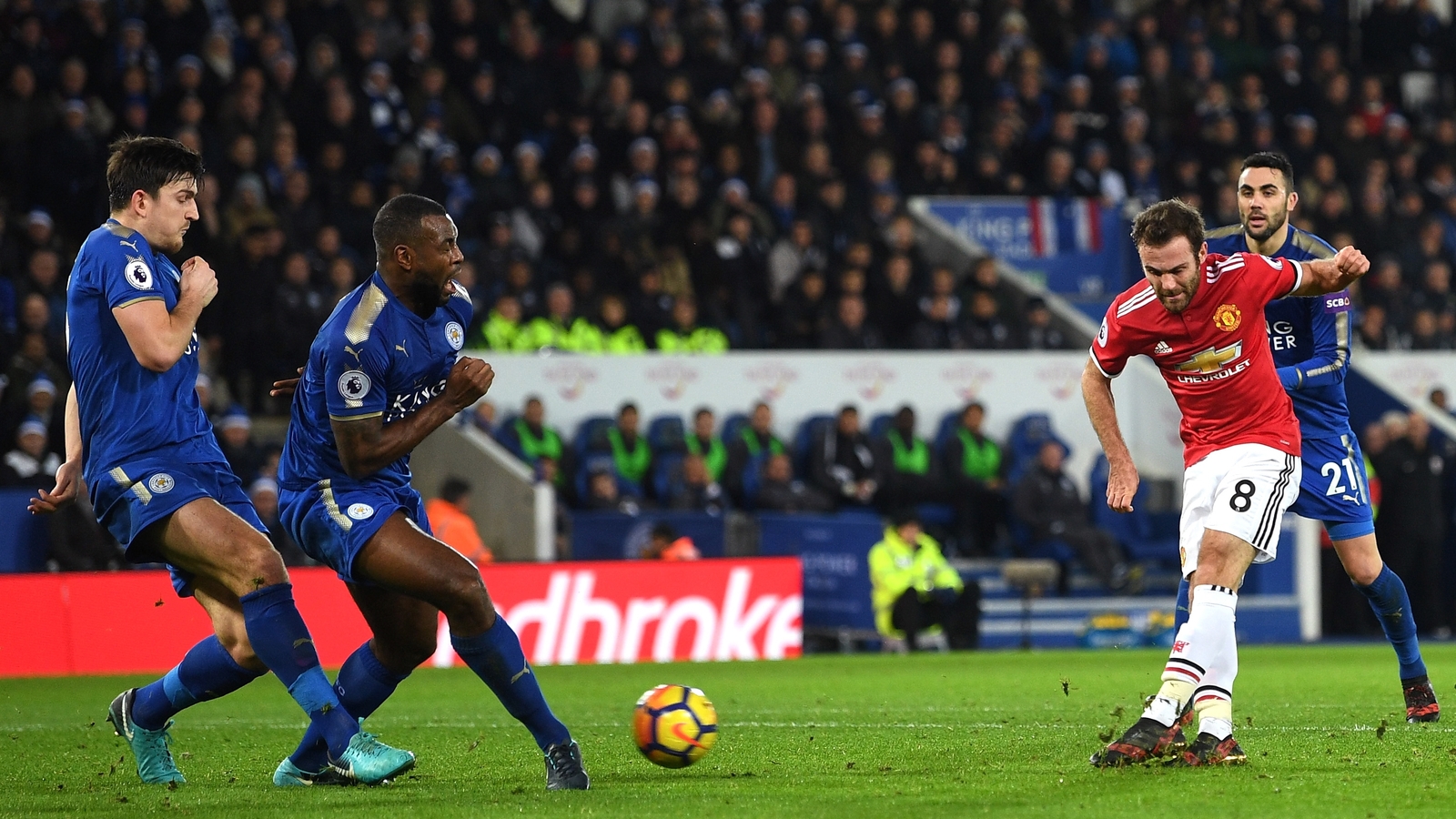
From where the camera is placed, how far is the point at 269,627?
6445 millimetres

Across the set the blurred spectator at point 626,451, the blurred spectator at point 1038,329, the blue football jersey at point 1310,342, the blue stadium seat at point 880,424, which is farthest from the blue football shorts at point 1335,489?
the blurred spectator at point 1038,329

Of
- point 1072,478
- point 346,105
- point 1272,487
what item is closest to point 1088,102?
point 1072,478

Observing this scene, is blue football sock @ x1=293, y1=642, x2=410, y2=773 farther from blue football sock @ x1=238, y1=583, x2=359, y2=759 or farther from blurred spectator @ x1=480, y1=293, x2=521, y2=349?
blurred spectator @ x1=480, y1=293, x2=521, y2=349

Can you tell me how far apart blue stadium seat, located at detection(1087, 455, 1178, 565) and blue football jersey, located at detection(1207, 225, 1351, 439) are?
10790 millimetres

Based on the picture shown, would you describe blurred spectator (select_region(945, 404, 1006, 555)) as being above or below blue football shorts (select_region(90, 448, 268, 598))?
below

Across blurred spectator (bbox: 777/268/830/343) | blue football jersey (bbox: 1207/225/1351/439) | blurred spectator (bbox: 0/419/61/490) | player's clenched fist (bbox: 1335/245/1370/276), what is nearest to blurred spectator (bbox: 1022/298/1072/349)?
blurred spectator (bbox: 777/268/830/343)

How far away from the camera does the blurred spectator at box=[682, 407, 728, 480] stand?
59.0ft

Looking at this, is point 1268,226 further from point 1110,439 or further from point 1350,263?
point 1110,439

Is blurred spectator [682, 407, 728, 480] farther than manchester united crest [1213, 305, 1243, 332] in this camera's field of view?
Yes

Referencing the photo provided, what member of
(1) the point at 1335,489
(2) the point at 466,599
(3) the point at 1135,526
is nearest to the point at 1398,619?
(1) the point at 1335,489

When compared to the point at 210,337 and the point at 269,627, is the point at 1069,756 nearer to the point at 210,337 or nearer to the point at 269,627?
the point at 269,627

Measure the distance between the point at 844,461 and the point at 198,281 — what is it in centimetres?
1226

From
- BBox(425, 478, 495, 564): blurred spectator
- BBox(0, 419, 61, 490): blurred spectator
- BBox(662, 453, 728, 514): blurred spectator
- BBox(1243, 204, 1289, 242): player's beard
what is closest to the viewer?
BBox(1243, 204, 1289, 242): player's beard

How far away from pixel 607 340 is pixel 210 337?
369 centimetres
